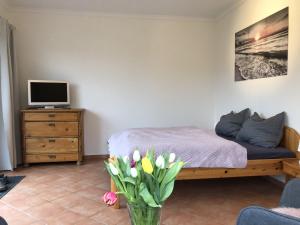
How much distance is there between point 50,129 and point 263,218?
151 inches

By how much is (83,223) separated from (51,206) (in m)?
A: 0.57

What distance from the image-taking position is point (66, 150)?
4.25 m

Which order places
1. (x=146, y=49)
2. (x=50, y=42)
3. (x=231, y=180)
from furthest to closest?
(x=146, y=49) → (x=50, y=42) → (x=231, y=180)

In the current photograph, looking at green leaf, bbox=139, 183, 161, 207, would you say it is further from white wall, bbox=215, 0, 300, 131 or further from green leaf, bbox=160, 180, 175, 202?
white wall, bbox=215, 0, 300, 131

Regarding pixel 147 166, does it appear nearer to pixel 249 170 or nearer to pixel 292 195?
pixel 292 195

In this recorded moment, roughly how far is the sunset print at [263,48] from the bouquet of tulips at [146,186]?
2.72m

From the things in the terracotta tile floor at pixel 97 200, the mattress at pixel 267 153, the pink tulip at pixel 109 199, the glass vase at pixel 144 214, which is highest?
the pink tulip at pixel 109 199

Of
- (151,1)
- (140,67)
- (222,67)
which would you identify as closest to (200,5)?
(151,1)

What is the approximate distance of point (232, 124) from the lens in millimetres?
3734

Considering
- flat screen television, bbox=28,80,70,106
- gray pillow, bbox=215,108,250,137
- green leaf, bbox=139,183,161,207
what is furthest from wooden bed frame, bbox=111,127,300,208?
flat screen television, bbox=28,80,70,106

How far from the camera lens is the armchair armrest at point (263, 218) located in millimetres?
859

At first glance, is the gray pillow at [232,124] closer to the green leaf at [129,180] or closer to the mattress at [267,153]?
the mattress at [267,153]

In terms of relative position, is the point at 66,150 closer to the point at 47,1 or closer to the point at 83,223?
the point at 83,223

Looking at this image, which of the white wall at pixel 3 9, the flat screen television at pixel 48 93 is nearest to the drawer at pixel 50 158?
the flat screen television at pixel 48 93
